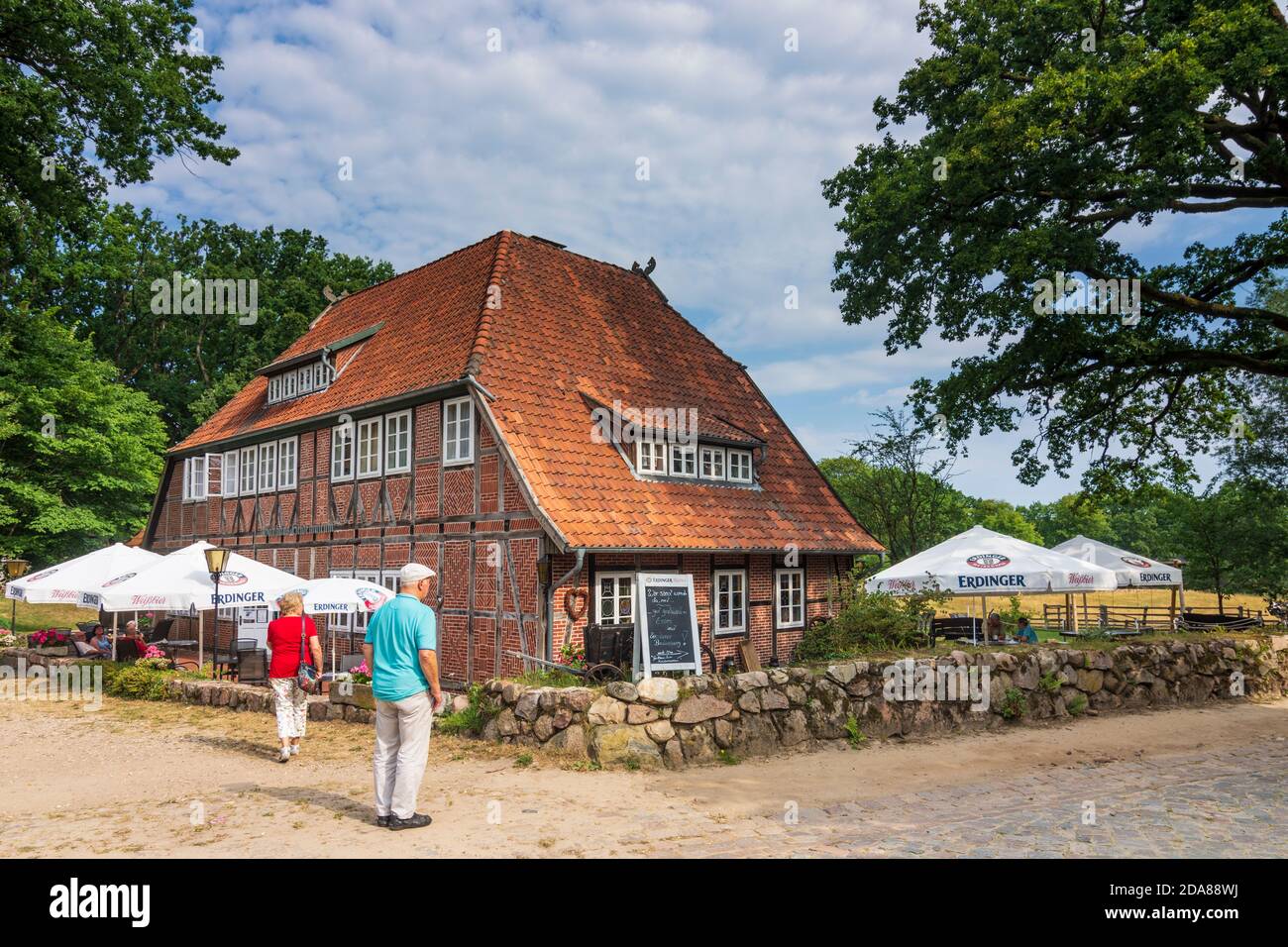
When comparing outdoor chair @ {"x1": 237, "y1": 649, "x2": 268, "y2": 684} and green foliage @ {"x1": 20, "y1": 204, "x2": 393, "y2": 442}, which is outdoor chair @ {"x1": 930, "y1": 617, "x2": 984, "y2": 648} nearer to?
outdoor chair @ {"x1": 237, "y1": 649, "x2": 268, "y2": 684}

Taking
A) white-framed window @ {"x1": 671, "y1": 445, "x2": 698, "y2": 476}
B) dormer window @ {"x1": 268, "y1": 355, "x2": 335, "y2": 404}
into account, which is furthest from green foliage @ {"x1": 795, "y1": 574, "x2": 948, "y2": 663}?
dormer window @ {"x1": 268, "y1": 355, "x2": 335, "y2": 404}

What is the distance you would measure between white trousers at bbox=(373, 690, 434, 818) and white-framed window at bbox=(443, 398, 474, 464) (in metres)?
8.54

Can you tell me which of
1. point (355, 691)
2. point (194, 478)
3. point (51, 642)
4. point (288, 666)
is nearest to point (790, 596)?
point (355, 691)

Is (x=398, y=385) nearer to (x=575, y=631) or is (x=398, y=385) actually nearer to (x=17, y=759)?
(x=575, y=631)

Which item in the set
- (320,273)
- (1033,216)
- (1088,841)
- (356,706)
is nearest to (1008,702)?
(1088,841)

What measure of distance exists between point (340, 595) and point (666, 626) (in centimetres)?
517

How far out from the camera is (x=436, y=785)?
336 inches

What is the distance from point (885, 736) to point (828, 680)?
3.65 feet

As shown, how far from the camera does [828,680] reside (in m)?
11.2

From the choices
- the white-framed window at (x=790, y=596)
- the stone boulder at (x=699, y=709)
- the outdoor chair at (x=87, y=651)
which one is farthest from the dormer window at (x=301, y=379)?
the stone boulder at (x=699, y=709)

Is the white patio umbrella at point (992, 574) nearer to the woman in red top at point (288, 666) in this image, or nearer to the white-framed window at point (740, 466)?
the white-framed window at point (740, 466)

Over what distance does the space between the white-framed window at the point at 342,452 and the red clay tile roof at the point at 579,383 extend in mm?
527

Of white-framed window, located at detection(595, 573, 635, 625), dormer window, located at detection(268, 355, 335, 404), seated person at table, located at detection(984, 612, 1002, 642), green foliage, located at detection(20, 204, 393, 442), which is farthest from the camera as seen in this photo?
green foliage, located at detection(20, 204, 393, 442)

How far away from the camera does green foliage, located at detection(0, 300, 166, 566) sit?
90.8 feet
